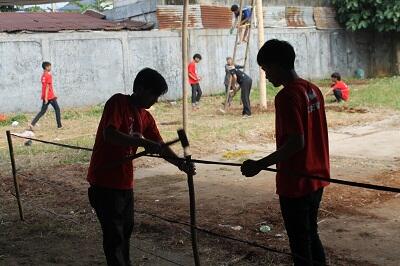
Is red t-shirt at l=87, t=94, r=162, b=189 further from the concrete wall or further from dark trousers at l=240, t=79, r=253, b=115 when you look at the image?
the concrete wall

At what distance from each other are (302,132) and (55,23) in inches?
616

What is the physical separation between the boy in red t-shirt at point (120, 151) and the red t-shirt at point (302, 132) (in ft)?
2.36

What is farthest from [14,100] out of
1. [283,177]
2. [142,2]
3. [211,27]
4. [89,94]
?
[283,177]

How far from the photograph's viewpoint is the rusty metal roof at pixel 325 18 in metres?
22.1

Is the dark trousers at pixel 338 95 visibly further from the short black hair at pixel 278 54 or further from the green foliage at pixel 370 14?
the short black hair at pixel 278 54

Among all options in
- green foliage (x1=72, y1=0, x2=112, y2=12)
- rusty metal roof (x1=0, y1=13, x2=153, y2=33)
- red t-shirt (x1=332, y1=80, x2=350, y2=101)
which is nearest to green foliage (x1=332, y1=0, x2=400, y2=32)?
red t-shirt (x1=332, y1=80, x2=350, y2=101)

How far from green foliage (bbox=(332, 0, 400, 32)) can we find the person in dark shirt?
9362 mm

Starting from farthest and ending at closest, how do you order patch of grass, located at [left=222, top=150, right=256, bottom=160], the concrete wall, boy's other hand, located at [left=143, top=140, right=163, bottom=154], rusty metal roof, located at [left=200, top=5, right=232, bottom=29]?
rusty metal roof, located at [left=200, top=5, right=232, bottom=29], the concrete wall, patch of grass, located at [left=222, top=150, right=256, bottom=160], boy's other hand, located at [left=143, top=140, right=163, bottom=154]

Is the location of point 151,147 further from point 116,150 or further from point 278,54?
point 278,54

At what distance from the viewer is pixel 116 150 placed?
354 centimetres

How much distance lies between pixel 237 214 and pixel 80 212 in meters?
1.77

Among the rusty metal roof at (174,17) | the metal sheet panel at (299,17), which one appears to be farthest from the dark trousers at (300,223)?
the metal sheet panel at (299,17)

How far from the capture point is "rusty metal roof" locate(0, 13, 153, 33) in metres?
16.3

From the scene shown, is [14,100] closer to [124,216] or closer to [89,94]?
[89,94]
